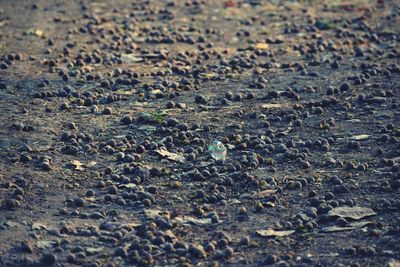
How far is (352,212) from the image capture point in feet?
27.7

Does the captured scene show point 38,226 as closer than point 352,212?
Yes

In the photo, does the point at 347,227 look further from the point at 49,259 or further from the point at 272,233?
the point at 49,259

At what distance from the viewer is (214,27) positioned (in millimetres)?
15680

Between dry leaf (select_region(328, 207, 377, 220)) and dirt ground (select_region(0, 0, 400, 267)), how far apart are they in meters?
0.02

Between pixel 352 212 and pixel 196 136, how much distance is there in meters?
2.60

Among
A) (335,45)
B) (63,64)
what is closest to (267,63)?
(335,45)

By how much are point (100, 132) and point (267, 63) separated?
3883 millimetres

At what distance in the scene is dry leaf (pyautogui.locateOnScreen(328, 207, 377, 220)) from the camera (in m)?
8.38

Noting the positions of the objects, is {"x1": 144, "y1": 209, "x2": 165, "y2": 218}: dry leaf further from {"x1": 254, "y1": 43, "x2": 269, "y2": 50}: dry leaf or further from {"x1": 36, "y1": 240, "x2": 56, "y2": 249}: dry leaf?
{"x1": 254, "y1": 43, "x2": 269, "y2": 50}: dry leaf

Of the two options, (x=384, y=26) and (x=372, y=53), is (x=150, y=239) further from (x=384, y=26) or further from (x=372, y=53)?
(x=384, y=26)

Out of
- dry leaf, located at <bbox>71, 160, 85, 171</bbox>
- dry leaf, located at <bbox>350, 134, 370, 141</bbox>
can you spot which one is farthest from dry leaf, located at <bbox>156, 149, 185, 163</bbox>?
dry leaf, located at <bbox>350, 134, 370, 141</bbox>

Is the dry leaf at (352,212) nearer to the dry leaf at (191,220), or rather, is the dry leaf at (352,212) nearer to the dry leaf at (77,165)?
the dry leaf at (191,220)

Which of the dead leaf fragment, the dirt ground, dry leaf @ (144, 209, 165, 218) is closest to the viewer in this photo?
the dirt ground

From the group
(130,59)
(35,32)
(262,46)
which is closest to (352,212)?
(130,59)
